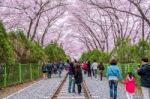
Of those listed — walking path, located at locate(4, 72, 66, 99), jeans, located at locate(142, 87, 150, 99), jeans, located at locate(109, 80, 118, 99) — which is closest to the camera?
jeans, located at locate(142, 87, 150, 99)

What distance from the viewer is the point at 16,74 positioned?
31562 mm

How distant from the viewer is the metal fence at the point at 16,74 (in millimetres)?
27000

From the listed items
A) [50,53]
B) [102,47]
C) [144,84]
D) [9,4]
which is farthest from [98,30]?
[144,84]

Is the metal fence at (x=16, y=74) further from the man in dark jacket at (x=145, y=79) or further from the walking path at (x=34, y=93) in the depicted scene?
the man in dark jacket at (x=145, y=79)

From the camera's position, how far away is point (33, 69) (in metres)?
42.1

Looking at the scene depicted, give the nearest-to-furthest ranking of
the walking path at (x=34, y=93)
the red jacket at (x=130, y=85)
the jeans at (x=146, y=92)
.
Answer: the jeans at (x=146, y=92), the red jacket at (x=130, y=85), the walking path at (x=34, y=93)

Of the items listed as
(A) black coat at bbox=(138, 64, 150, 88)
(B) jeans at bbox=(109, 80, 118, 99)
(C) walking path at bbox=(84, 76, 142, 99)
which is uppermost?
(A) black coat at bbox=(138, 64, 150, 88)

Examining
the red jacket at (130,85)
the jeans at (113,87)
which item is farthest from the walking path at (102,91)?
the red jacket at (130,85)

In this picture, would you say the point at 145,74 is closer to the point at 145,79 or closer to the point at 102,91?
the point at 145,79

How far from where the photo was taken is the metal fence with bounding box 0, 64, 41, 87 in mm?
27000

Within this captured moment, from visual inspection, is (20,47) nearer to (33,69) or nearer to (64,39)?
(33,69)

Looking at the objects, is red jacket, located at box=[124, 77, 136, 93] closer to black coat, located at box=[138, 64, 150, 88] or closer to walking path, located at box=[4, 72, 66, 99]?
black coat, located at box=[138, 64, 150, 88]

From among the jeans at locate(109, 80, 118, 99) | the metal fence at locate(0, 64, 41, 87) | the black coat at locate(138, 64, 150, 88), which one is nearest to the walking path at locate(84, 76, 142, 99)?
the jeans at locate(109, 80, 118, 99)

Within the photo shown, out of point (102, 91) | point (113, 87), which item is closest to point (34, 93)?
point (102, 91)
